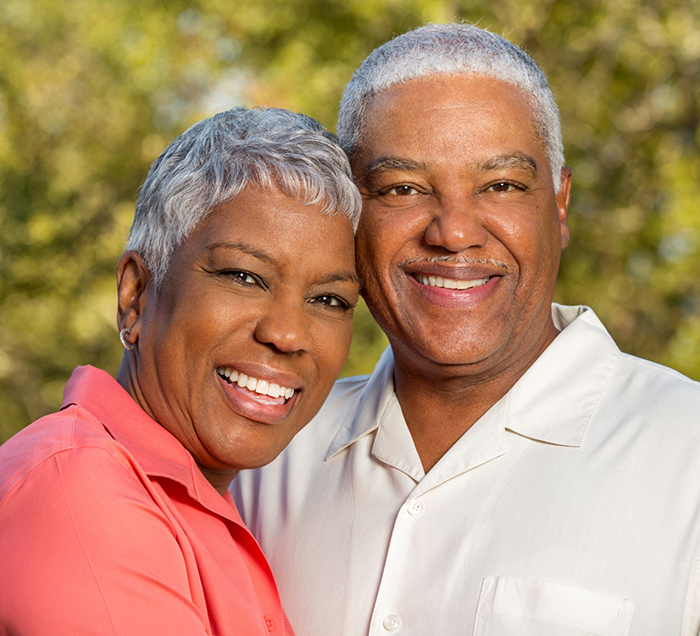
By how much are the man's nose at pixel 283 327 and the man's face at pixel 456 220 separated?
0.44 meters

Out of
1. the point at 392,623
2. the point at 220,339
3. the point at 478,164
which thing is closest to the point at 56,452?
the point at 220,339

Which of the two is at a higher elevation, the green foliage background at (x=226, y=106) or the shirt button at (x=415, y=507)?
the green foliage background at (x=226, y=106)

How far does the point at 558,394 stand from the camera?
2430mm

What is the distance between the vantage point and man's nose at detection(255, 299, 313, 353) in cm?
212

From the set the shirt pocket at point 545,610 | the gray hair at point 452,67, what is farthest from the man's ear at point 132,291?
the shirt pocket at point 545,610

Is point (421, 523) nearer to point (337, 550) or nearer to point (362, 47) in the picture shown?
point (337, 550)

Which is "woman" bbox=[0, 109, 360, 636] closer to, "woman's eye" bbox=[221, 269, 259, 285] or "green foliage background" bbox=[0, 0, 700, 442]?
"woman's eye" bbox=[221, 269, 259, 285]

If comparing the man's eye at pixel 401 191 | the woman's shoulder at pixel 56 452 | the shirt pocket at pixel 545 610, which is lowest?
the shirt pocket at pixel 545 610

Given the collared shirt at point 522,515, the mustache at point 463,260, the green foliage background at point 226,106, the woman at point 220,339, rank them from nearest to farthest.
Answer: the woman at point 220,339
the collared shirt at point 522,515
the mustache at point 463,260
the green foliage background at point 226,106

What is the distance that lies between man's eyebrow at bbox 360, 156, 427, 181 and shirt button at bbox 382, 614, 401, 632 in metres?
1.22

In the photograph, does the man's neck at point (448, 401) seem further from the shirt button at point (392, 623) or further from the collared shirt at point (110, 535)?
the collared shirt at point (110, 535)

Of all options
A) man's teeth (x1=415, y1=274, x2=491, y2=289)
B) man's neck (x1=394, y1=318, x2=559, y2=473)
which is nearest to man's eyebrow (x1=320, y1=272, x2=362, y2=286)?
man's teeth (x1=415, y1=274, x2=491, y2=289)

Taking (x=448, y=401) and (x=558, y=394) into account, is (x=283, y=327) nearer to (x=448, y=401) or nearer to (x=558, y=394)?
(x=448, y=401)

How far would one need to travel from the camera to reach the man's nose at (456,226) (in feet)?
7.85
